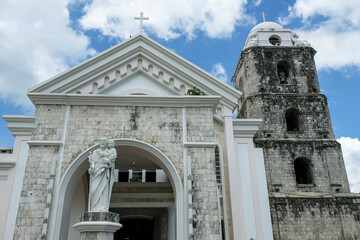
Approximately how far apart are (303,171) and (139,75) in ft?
42.5

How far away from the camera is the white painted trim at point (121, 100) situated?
1108cm

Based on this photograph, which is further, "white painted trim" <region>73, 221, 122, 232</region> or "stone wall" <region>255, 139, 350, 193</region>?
"stone wall" <region>255, 139, 350, 193</region>

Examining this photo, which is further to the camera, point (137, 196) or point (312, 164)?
point (312, 164)

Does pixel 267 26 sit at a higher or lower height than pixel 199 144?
higher

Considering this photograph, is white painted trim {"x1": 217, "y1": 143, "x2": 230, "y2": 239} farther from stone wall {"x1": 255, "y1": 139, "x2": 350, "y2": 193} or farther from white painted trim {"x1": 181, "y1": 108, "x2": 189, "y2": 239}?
stone wall {"x1": 255, "y1": 139, "x2": 350, "y2": 193}

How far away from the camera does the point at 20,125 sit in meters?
13.2

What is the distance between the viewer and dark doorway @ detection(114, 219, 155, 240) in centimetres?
1686

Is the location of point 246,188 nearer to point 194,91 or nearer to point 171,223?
point 171,223

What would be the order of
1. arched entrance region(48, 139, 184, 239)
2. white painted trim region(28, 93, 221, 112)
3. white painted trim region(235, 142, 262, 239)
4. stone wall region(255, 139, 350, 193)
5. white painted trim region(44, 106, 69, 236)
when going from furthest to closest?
1. stone wall region(255, 139, 350, 193)
2. white painted trim region(235, 142, 262, 239)
3. white painted trim region(28, 93, 221, 112)
4. arched entrance region(48, 139, 184, 239)
5. white painted trim region(44, 106, 69, 236)

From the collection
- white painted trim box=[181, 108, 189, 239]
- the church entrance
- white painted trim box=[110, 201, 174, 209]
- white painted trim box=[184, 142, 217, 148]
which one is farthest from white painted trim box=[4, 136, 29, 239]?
white painted trim box=[184, 142, 217, 148]

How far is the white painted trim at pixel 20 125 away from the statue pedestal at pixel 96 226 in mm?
6913

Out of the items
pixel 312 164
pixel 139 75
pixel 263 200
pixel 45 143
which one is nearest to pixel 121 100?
pixel 139 75

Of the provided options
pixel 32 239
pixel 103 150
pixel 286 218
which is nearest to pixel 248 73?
pixel 286 218

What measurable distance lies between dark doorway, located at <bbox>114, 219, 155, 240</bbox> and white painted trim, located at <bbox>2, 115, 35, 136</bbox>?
283 inches
